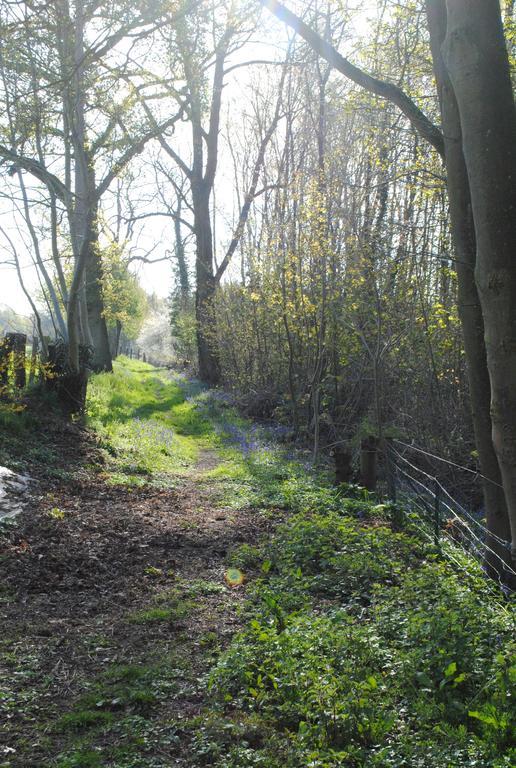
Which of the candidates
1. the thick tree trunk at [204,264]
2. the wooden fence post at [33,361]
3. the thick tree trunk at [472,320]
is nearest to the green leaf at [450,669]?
the thick tree trunk at [472,320]

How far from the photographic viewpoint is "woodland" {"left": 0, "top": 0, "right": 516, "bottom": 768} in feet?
11.8

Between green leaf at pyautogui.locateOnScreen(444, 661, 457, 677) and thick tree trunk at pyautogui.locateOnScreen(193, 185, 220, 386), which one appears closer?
green leaf at pyautogui.locateOnScreen(444, 661, 457, 677)

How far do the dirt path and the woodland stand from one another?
0.07 ft

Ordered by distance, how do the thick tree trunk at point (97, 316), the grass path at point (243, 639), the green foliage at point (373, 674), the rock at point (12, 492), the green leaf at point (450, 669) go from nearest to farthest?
the green foliage at point (373, 674) → the grass path at point (243, 639) → the green leaf at point (450, 669) → the rock at point (12, 492) → the thick tree trunk at point (97, 316)

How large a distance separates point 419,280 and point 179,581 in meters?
7.14

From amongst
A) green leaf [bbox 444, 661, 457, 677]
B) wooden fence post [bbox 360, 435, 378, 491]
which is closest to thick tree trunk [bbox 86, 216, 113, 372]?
wooden fence post [bbox 360, 435, 378, 491]

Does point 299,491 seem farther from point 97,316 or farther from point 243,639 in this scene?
point 97,316

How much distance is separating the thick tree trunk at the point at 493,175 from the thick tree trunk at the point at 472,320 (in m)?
1.83

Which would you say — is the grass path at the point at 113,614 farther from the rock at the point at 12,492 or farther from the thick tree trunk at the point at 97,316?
the thick tree trunk at the point at 97,316

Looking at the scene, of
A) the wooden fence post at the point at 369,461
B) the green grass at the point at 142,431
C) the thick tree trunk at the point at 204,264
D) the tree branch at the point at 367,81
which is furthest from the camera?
the thick tree trunk at the point at 204,264

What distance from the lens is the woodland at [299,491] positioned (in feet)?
11.8

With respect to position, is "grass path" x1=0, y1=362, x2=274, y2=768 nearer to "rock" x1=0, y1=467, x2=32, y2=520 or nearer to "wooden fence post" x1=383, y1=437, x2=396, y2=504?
"rock" x1=0, y1=467, x2=32, y2=520

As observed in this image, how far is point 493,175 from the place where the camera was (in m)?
3.93

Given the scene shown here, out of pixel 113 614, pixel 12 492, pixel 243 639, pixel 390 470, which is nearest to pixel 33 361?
pixel 12 492
